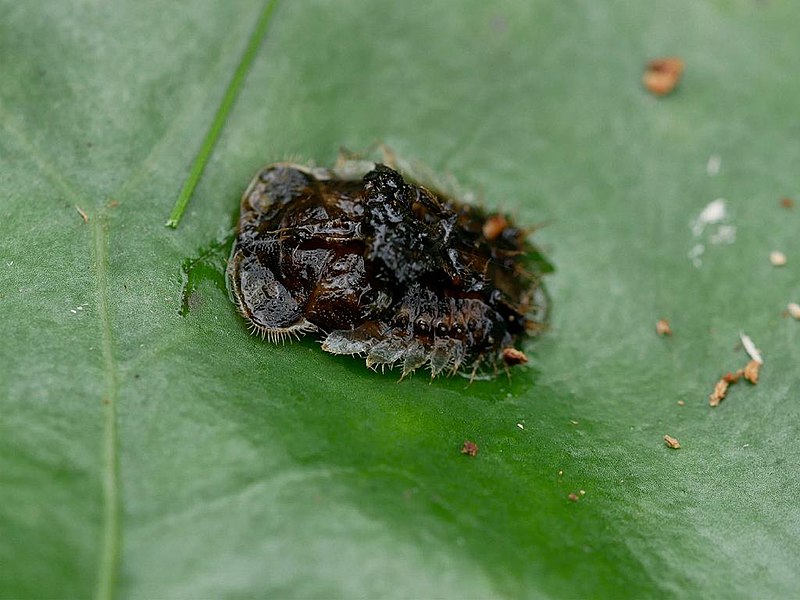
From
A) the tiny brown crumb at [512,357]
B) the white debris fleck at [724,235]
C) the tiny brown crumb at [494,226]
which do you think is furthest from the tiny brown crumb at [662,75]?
the tiny brown crumb at [512,357]

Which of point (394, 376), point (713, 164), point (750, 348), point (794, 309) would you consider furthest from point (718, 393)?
point (394, 376)

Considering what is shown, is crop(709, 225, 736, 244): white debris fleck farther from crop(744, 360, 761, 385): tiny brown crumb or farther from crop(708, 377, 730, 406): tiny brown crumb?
crop(708, 377, 730, 406): tiny brown crumb

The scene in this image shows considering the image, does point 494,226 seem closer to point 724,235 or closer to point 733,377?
point 724,235

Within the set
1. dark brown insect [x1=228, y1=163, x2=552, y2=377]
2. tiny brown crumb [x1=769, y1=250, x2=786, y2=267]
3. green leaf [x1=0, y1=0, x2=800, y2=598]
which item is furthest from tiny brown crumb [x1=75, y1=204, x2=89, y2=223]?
tiny brown crumb [x1=769, y1=250, x2=786, y2=267]

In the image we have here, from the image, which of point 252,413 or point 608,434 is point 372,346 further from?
point 608,434

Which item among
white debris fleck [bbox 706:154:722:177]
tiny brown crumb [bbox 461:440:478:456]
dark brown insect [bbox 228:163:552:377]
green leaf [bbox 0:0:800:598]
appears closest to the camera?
green leaf [bbox 0:0:800:598]

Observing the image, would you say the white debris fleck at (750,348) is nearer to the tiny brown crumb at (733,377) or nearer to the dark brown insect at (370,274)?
the tiny brown crumb at (733,377)

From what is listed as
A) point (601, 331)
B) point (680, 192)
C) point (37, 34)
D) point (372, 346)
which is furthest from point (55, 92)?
point (680, 192)
